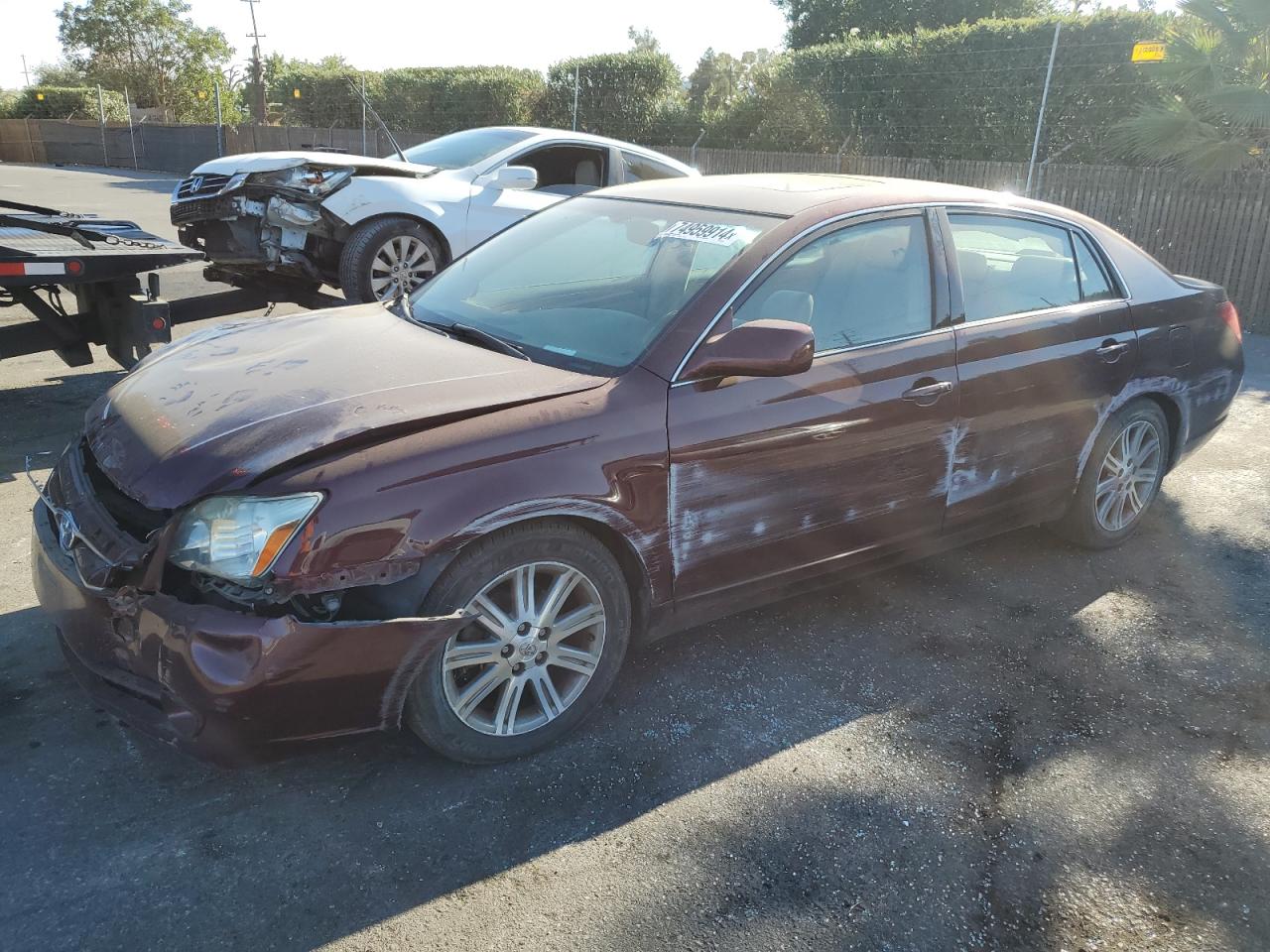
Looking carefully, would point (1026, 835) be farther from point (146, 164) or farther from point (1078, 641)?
point (146, 164)

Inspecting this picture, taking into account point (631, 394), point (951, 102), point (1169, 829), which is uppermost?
point (951, 102)

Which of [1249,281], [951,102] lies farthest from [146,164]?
[1249,281]

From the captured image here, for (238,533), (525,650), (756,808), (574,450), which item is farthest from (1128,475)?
(238,533)

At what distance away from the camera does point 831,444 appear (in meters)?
3.47

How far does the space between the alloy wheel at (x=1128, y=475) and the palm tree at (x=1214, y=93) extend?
8292 mm

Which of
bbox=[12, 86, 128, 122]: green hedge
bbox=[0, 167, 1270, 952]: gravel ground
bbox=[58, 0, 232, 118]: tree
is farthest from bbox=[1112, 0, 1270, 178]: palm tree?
bbox=[58, 0, 232, 118]: tree

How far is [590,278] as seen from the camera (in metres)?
3.82

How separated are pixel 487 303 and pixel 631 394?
1.00m

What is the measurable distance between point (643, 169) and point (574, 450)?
6992 millimetres

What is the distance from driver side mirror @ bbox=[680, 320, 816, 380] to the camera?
307 cm

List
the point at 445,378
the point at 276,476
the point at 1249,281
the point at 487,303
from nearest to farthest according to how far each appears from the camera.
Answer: the point at 276,476 < the point at 445,378 < the point at 487,303 < the point at 1249,281

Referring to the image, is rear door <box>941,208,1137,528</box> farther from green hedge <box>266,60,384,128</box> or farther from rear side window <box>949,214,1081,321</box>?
green hedge <box>266,60,384,128</box>

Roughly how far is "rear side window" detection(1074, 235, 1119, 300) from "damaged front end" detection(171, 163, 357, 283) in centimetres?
524

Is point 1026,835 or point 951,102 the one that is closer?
point 1026,835
